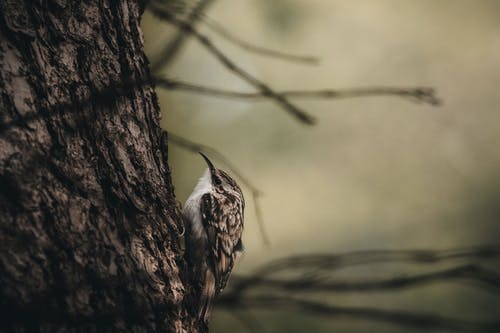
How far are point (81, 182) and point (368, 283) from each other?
0.96 metres

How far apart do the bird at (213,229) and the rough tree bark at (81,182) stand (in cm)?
80

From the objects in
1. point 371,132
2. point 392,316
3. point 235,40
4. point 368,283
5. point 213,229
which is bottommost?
point 392,316

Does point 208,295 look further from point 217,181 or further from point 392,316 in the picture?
point 392,316

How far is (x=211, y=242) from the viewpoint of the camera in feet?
8.54

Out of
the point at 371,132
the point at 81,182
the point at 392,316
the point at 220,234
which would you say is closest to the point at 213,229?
the point at 220,234

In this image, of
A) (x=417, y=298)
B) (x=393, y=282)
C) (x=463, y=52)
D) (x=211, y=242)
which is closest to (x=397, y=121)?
(x=463, y=52)

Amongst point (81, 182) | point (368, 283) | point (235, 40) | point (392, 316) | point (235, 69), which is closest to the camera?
point (81, 182)

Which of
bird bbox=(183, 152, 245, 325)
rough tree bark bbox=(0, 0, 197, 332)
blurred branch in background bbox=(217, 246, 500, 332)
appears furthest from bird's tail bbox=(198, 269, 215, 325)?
rough tree bark bbox=(0, 0, 197, 332)

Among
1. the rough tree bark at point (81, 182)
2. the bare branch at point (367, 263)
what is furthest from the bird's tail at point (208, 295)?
the rough tree bark at point (81, 182)

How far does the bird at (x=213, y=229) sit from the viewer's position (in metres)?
2.47

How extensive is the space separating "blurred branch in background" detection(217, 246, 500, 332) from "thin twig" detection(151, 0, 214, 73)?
833 mm

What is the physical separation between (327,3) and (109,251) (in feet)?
29.8

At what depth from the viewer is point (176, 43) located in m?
1.98

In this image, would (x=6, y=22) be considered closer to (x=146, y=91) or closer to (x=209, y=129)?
(x=146, y=91)
